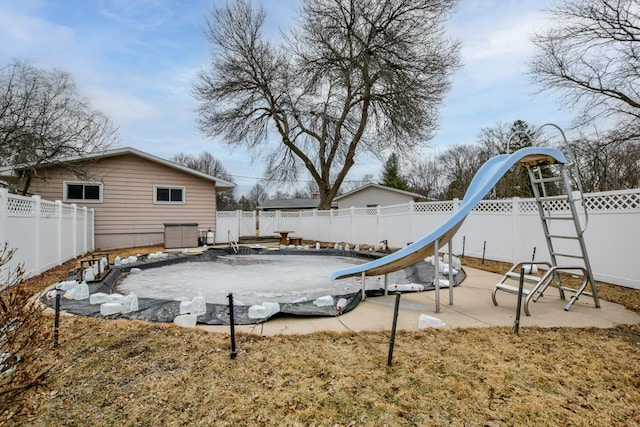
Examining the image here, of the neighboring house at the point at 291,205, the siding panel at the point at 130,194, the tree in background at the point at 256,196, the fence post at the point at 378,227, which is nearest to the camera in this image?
the siding panel at the point at 130,194

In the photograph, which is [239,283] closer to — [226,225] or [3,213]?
[3,213]

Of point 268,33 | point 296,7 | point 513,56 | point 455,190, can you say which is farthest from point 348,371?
point 455,190

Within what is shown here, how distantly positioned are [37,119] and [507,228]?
1286 centimetres

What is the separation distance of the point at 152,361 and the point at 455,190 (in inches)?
1123

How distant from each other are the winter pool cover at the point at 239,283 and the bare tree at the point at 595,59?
9352 millimetres

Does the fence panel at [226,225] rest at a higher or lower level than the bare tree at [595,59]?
lower

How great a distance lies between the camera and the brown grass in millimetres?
1808

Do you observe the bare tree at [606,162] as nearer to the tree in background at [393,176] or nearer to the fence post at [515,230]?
the fence post at [515,230]

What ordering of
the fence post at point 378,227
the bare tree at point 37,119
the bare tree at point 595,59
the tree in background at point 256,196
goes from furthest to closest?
1. the tree in background at point 256,196
2. the fence post at point 378,227
3. the bare tree at point 595,59
4. the bare tree at point 37,119

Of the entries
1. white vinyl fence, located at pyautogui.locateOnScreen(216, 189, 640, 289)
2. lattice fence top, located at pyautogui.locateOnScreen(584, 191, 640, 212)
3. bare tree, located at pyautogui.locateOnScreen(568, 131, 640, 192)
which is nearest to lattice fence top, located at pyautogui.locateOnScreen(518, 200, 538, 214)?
white vinyl fence, located at pyautogui.locateOnScreen(216, 189, 640, 289)

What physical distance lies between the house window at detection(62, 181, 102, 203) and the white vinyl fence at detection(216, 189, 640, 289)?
15.4 ft

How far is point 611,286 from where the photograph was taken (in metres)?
4.87

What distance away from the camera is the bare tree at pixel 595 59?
962 cm

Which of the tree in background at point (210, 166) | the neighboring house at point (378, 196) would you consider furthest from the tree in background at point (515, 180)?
the tree in background at point (210, 166)
